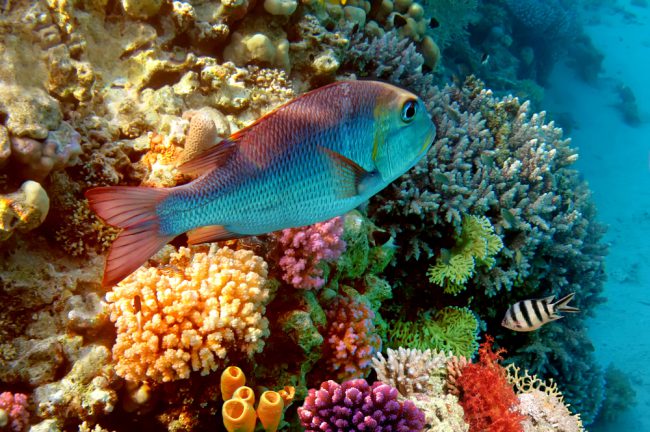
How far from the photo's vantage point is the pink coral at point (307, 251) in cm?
310

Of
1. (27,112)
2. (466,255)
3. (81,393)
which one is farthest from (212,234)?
(466,255)

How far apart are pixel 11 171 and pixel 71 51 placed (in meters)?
1.66

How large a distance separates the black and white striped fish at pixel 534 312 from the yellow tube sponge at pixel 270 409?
3.51 metres

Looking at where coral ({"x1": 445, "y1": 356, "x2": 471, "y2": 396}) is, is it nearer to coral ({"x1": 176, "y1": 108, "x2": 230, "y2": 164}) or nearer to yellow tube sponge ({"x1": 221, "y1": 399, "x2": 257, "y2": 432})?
yellow tube sponge ({"x1": 221, "y1": 399, "x2": 257, "y2": 432})

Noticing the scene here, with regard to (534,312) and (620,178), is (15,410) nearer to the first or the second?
(534,312)

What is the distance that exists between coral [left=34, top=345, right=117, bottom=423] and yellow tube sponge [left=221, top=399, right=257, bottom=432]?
78 centimetres

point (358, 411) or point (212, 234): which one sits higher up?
point (212, 234)

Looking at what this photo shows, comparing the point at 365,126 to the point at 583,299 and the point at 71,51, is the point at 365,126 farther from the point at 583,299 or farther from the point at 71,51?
the point at 583,299

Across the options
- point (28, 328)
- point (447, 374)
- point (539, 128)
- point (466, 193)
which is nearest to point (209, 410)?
point (28, 328)

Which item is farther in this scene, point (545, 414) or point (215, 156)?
point (545, 414)

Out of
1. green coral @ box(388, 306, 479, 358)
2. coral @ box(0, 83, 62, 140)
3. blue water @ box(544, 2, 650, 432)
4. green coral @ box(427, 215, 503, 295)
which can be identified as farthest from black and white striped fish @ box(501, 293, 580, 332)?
blue water @ box(544, 2, 650, 432)

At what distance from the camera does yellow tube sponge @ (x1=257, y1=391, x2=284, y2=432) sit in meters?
2.39

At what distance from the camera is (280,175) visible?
167cm

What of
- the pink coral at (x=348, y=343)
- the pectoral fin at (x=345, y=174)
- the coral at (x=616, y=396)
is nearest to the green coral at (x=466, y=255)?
the pink coral at (x=348, y=343)
